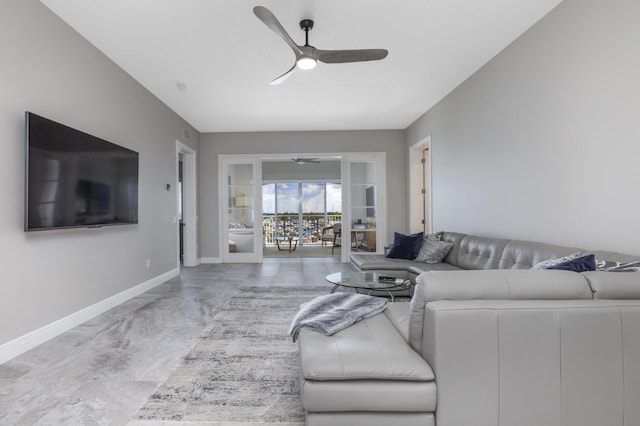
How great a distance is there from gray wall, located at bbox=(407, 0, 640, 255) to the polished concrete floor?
9.81 ft

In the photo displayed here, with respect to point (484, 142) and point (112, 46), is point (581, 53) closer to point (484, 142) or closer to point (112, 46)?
point (484, 142)

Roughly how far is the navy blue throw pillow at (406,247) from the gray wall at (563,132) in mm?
717

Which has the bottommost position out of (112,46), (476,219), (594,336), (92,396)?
(92,396)

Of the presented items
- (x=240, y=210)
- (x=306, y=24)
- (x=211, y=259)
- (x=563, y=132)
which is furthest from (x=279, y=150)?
(x=563, y=132)

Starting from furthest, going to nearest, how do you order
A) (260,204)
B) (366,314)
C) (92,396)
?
(260,204)
(366,314)
(92,396)

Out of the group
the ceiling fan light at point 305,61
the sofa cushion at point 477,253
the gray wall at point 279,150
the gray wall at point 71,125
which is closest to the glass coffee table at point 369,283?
the sofa cushion at point 477,253

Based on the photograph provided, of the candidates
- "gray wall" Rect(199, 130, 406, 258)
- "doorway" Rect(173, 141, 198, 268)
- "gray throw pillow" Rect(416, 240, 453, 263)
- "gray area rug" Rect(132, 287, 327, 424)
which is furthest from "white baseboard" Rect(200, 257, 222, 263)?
"gray throw pillow" Rect(416, 240, 453, 263)

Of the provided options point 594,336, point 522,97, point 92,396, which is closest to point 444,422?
point 594,336

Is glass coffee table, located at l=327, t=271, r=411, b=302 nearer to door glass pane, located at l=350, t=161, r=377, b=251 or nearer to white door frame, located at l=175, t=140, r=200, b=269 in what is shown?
door glass pane, located at l=350, t=161, r=377, b=251

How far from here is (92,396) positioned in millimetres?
1792

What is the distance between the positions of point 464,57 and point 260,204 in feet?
14.8

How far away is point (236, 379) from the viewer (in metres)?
1.95

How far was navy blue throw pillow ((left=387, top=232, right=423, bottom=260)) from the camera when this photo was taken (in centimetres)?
410

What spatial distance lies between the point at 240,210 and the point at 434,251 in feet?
13.8
